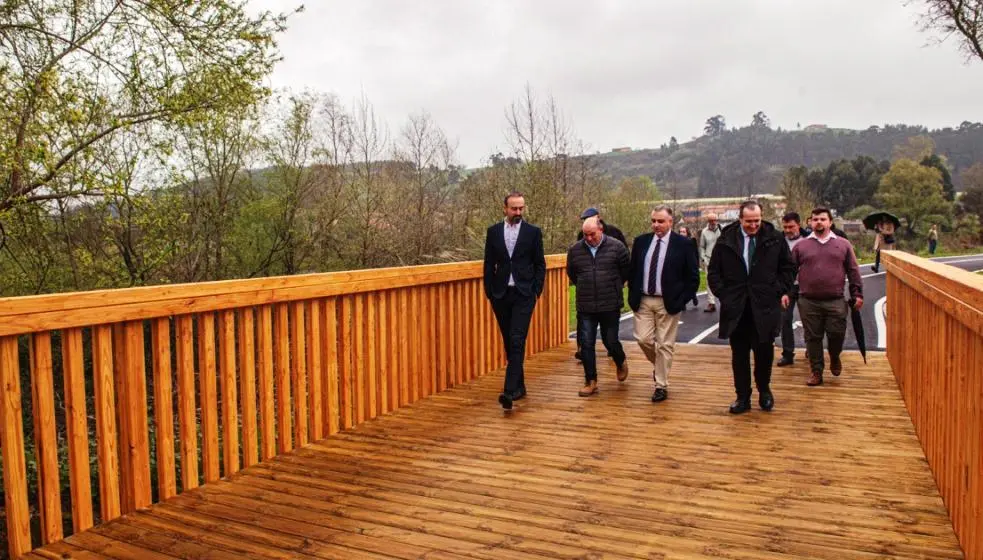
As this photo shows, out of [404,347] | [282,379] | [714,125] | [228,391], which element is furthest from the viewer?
[714,125]

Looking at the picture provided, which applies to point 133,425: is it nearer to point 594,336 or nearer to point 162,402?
point 162,402

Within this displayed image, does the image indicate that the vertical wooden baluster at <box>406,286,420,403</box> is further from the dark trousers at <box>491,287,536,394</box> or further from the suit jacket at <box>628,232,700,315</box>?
the suit jacket at <box>628,232,700,315</box>

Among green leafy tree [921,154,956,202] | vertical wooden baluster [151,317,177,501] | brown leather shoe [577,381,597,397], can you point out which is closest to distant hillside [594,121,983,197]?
green leafy tree [921,154,956,202]

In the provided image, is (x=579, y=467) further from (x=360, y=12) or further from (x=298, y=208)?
(x=360, y=12)

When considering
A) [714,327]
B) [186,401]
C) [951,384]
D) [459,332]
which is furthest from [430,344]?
[714,327]

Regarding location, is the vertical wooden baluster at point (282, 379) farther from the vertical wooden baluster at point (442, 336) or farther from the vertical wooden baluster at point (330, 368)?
the vertical wooden baluster at point (442, 336)

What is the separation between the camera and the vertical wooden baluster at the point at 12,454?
3.37 meters

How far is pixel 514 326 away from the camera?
649 cm

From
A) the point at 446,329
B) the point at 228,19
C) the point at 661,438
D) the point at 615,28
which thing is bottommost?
the point at 661,438

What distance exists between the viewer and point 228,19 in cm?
925

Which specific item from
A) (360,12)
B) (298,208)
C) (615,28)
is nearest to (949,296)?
(298,208)

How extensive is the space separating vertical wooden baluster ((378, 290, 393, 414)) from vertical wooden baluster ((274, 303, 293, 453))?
44.9 inches

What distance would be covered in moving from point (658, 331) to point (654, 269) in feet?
1.97

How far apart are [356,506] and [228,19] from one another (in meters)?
7.47
